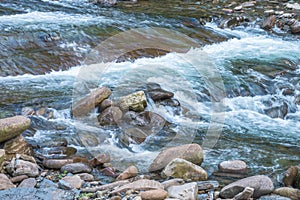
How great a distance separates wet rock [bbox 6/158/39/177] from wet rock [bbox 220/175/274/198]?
2.09 metres

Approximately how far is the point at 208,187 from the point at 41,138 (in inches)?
95.1

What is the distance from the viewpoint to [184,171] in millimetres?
4473

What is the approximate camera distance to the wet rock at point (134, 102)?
20.1ft

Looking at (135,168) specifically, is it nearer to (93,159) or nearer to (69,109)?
(93,159)

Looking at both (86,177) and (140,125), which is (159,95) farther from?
(86,177)

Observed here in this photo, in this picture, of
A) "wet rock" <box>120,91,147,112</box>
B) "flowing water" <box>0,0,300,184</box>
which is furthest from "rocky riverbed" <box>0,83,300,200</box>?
"wet rock" <box>120,91,147,112</box>

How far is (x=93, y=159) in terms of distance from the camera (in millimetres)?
4887

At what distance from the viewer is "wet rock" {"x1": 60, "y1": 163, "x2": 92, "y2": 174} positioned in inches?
180

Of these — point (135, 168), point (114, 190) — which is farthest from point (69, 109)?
point (114, 190)

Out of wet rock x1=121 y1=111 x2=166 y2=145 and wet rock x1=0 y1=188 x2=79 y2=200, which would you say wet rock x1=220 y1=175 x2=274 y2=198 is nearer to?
wet rock x1=0 y1=188 x2=79 y2=200

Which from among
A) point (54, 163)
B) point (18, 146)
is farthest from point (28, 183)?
point (18, 146)

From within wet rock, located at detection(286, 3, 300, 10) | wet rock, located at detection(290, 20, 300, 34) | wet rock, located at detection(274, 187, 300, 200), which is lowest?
wet rock, located at detection(274, 187, 300, 200)

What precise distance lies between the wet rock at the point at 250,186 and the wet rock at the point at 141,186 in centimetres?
68

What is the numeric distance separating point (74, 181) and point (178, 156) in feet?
4.17
